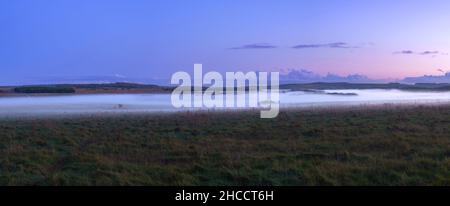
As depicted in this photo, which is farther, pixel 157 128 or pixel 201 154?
pixel 157 128

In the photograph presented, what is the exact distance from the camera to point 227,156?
13.5m

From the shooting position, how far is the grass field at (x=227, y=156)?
10.9 m

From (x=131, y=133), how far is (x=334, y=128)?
8.22 m

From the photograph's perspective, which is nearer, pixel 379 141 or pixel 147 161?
pixel 147 161

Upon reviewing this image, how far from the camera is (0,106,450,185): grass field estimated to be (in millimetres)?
10859

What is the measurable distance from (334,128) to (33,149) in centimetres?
1161

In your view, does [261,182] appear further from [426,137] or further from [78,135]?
[78,135]

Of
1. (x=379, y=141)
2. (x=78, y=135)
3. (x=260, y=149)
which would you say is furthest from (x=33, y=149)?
(x=379, y=141)

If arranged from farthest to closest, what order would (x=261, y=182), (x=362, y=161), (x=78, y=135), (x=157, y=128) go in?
(x=157, y=128) → (x=78, y=135) → (x=362, y=161) → (x=261, y=182)

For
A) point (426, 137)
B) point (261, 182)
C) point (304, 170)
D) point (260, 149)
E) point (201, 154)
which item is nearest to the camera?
point (261, 182)

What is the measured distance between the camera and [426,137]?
56.3 ft

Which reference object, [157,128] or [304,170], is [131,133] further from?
[304,170]

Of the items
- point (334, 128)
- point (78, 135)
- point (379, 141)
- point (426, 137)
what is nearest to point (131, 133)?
point (78, 135)

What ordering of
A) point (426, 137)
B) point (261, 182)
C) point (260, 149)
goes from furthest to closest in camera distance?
point (426, 137) → point (260, 149) → point (261, 182)
